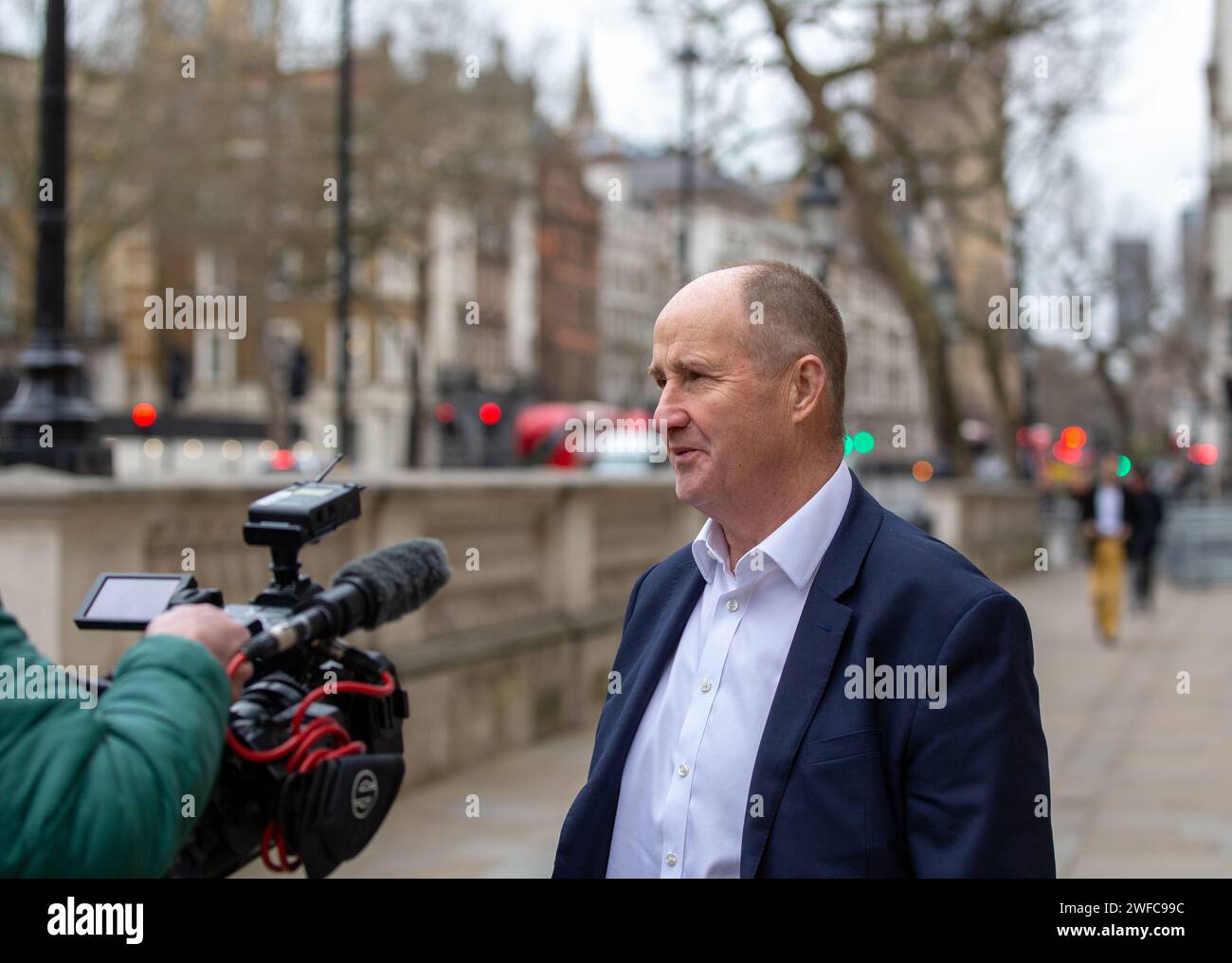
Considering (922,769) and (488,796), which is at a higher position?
(922,769)

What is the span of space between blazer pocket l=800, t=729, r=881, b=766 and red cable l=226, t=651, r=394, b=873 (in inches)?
28.4

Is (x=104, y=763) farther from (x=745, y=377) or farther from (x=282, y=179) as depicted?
(x=282, y=179)

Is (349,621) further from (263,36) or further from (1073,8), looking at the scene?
(263,36)

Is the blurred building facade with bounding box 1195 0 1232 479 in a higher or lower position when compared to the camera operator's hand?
higher

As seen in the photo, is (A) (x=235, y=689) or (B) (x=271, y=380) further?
(B) (x=271, y=380)

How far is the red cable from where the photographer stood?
2514 mm

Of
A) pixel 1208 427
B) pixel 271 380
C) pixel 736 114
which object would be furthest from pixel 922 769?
pixel 1208 427

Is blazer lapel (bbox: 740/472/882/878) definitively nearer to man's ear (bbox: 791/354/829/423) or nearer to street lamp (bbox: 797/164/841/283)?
man's ear (bbox: 791/354/829/423)

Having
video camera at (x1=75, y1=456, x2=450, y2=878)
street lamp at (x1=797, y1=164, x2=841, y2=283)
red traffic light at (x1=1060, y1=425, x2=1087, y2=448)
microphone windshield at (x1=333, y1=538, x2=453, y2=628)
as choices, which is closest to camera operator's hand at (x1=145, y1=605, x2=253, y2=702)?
video camera at (x1=75, y1=456, x2=450, y2=878)

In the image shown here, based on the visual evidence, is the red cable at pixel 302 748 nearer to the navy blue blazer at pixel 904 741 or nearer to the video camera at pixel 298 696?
the video camera at pixel 298 696

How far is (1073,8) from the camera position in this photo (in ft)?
79.5
